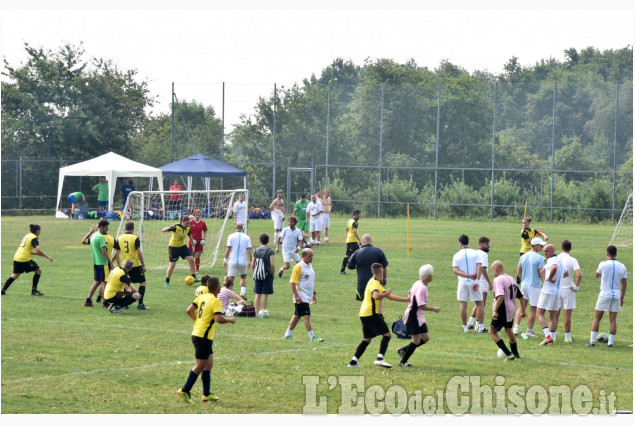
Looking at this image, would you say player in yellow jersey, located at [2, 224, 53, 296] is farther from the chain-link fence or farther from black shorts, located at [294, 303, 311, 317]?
the chain-link fence

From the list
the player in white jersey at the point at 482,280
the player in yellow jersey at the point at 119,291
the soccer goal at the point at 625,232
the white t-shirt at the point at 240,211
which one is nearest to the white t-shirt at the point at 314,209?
the white t-shirt at the point at 240,211

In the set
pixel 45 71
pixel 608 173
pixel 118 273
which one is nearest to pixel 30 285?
pixel 118 273

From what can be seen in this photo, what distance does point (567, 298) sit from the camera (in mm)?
16234

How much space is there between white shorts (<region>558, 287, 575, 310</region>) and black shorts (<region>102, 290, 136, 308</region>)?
901cm

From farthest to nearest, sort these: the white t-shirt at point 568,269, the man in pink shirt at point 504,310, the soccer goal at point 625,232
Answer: the soccer goal at point 625,232, the white t-shirt at point 568,269, the man in pink shirt at point 504,310

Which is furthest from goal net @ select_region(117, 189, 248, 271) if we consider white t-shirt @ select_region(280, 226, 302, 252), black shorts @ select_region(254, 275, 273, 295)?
black shorts @ select_region(254, 275, 273, 295)

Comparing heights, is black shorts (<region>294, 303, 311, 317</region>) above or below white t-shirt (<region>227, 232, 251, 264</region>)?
below

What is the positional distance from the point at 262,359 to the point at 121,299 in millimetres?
5851

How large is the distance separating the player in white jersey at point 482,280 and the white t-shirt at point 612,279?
2129 mm

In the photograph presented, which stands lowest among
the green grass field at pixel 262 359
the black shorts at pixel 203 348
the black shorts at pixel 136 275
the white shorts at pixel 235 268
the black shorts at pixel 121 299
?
the green grass field at pixel 262 359

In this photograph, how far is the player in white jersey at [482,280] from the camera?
16766mm

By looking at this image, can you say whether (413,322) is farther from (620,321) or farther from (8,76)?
(8,76)

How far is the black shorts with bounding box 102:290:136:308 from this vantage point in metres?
19.1

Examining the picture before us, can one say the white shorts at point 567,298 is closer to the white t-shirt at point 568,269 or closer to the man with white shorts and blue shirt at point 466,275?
the white t-shirt at point 568,269
